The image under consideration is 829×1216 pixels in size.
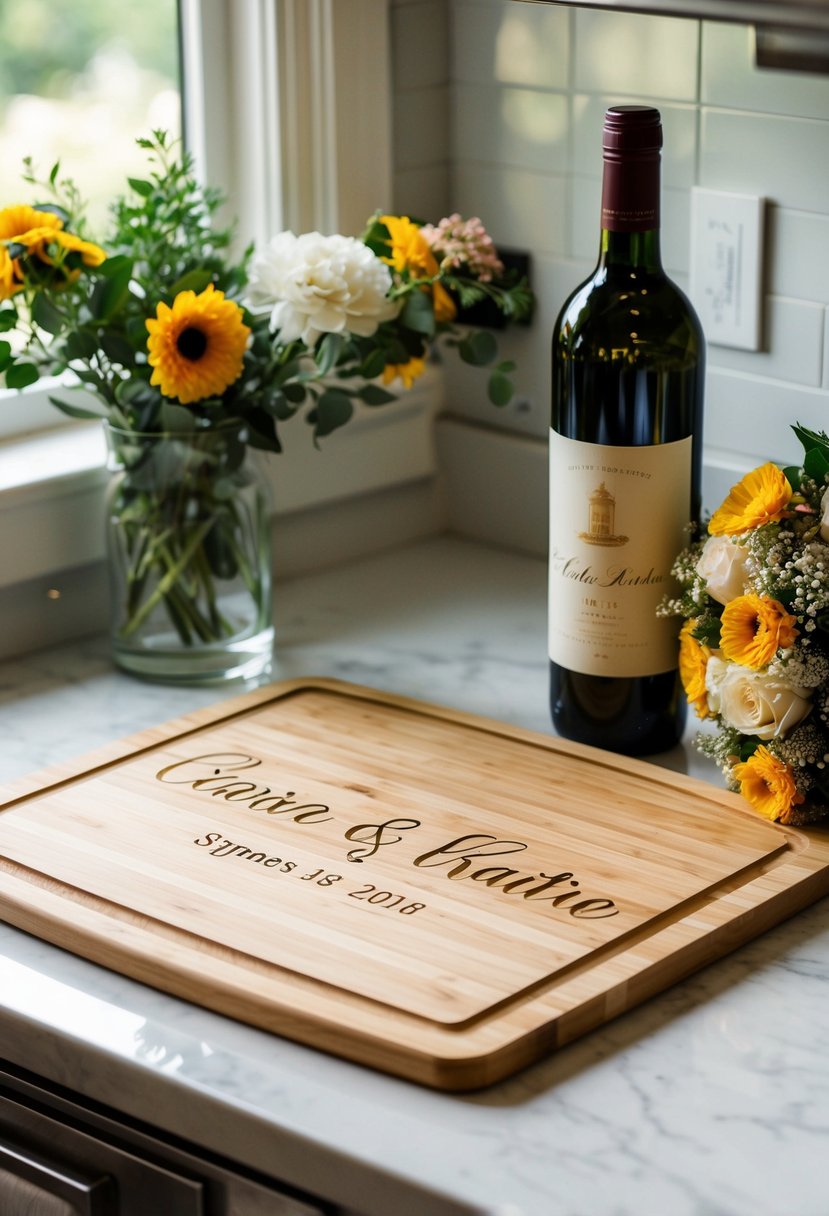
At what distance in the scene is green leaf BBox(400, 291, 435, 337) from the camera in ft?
3.78

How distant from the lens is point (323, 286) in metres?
1.10

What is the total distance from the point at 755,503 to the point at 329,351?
34cm

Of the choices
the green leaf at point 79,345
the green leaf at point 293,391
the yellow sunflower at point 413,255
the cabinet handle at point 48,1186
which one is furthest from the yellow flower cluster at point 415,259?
the cabinet handle at point 48,1186

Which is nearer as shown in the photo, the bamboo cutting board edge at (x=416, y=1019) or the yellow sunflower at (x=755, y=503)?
→ the bamboo cutting board edge at (x=416, y=1019)

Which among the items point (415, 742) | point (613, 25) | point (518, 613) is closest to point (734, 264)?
point (613, 25)

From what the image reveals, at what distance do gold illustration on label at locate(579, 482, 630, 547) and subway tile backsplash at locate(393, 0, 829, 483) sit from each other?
271 millimetres

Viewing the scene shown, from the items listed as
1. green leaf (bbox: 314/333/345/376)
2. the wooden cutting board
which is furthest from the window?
the wooden cutting board

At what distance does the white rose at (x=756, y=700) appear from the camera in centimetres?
93

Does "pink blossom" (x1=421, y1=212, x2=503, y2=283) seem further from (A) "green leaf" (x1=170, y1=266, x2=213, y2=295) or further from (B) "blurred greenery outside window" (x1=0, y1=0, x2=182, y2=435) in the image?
(B) "blurred greenery outside window" (x1=0, y1=0, x2=182, y2=435)

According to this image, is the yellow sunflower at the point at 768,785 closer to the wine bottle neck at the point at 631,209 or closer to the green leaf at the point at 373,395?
the wine bottle neck at the point at 631,209

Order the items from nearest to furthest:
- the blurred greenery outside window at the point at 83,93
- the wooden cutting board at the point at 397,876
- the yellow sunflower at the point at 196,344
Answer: the wooden cutting board at the point at 397,876 → the yellow sunflower at the point at 196,344 → the blurred greenery outside window at the point at 83,93

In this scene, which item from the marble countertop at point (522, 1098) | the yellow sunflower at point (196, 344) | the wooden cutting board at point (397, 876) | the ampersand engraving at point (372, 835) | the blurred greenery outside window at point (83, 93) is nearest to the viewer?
the marble countertop at point (522, 1098)

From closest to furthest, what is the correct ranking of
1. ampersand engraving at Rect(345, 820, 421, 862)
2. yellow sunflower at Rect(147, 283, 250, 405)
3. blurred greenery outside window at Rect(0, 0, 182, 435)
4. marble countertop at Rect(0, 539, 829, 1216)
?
marble countertop at Rect(0, 539, 829, 1216)
ampersand engraving at Rect(345, 820, 421, 862)
yellow sunflower at Rect(147, 283, 250, 405)
blurred greenery outside window at Rect(0, 0, 182, 435)

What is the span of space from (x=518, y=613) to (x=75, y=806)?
0.49 meters
